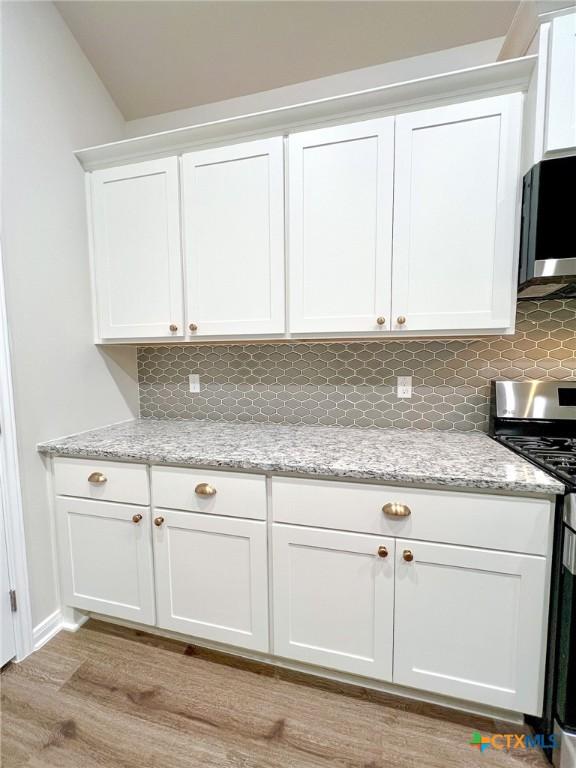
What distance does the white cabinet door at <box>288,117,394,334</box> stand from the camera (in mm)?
1447

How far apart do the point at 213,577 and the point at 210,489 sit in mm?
374

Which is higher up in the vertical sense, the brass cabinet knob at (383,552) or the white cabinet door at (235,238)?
the white cabinet door at (235,238)

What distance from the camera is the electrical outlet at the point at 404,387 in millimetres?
1787

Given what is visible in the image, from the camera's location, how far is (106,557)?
1.62 m

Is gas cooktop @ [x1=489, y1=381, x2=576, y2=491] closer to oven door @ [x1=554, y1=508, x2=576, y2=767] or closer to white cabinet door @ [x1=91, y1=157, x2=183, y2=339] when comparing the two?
oven door @ [x1=554, y1=508, x2=576, y2=767]

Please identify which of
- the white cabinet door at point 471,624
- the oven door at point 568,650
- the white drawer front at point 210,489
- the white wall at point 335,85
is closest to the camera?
the oven door at point 568,650

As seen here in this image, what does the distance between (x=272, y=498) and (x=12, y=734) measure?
1203 mm

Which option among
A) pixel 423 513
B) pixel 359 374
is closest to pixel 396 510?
pixel 423 513

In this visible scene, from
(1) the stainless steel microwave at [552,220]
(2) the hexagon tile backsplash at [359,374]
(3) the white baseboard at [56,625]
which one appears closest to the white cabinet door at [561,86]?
(1) the stainless steel microwave at [552,220]

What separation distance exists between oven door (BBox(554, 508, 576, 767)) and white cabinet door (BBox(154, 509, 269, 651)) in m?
0.96

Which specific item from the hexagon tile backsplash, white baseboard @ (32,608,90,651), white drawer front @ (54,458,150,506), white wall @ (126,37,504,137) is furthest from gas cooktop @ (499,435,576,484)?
white baseboard @ (32,608,90,651)

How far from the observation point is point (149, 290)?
5.88 ft

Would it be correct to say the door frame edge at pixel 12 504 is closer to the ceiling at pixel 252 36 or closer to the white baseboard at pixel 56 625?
the white baseboard at pixel 56 625

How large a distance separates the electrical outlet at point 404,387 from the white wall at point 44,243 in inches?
62.8
